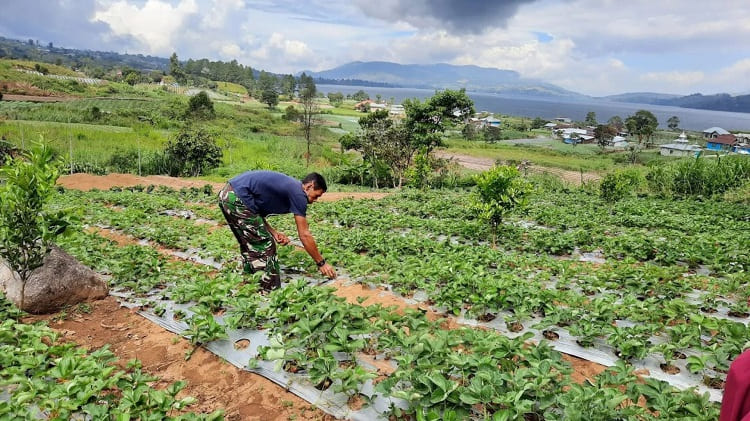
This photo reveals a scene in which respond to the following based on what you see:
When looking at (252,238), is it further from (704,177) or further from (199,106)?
(199,106)

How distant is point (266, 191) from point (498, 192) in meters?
4.38

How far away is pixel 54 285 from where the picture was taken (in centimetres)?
418

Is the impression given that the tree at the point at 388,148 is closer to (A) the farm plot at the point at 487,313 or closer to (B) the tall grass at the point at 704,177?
(B) the tall grass at the point at 704,177

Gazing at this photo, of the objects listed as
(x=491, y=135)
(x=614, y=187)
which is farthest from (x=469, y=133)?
(x=614, y=187)

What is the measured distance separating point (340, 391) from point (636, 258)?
18.0 feet

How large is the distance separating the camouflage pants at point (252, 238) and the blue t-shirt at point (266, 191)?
0.08 metres

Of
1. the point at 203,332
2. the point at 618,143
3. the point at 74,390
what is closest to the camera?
the point at 74,390

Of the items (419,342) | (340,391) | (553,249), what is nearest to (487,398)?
(419,342)

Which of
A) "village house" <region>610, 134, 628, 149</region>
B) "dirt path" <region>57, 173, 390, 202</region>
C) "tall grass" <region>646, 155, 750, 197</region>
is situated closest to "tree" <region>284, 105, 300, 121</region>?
"dirt path" <region>57, 173, 390, 202</region>

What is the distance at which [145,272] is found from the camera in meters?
4.98

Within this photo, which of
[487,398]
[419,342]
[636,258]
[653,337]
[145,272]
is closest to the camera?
[487,398]

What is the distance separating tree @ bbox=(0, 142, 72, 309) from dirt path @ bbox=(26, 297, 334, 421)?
626 mm

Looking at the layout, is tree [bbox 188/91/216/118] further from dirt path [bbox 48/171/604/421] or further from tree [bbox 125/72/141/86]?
dirt path [bbox 48/171/604/421]

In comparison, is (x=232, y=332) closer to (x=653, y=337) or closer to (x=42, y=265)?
(x=42, y=265)
